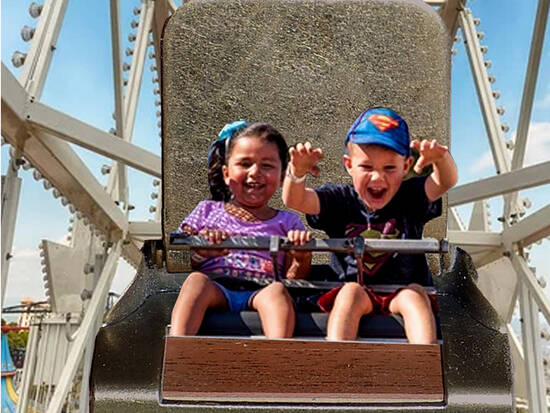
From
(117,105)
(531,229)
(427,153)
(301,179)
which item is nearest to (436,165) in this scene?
(427,153)

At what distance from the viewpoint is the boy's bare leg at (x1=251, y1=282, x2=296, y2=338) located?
38.9 inches

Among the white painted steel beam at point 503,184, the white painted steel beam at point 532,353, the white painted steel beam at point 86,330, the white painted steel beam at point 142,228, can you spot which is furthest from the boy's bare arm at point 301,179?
the white painted steel beam at point 142,228

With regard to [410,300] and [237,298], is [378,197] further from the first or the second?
[237,298]

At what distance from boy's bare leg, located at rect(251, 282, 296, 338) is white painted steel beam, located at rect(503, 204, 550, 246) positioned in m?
2.30

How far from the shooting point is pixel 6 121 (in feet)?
A: 7.69

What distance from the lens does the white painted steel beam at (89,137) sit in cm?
242

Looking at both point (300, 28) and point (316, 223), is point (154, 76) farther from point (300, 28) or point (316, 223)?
point (316, 223)

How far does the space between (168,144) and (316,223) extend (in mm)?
410

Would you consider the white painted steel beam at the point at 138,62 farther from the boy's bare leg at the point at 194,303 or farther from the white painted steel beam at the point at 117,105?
the boy's bare leg at the point at 194,303

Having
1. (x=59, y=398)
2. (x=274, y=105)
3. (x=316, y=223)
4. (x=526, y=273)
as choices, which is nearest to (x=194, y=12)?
(x=274, y=105)

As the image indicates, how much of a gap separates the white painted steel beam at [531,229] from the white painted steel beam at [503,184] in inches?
12.1

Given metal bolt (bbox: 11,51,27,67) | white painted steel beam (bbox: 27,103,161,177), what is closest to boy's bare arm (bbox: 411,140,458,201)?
white painted steel beam (bbox: 27,103,161,177)

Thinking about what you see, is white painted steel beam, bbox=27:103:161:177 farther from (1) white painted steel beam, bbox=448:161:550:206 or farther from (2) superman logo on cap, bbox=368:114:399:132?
(2) superman logo on cap, bbox=368:114:399:132

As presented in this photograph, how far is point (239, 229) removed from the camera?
1153mm
